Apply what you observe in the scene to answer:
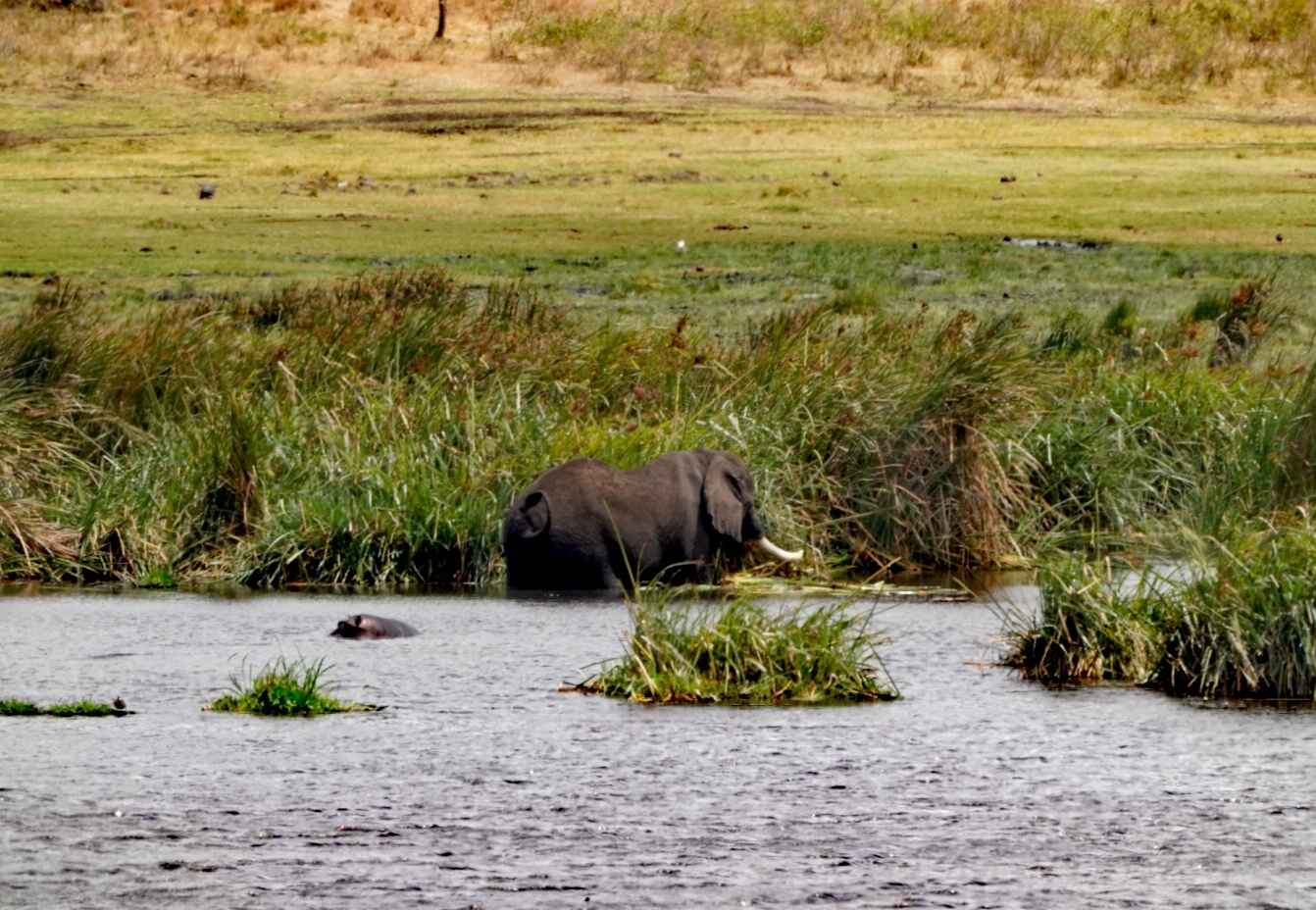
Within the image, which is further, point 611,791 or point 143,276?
point 143,276

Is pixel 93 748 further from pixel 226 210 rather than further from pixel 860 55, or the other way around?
pixel 860 55

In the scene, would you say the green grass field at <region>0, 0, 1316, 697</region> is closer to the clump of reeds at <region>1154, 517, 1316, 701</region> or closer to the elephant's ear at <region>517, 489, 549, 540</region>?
the clump of reeds at <region>1154, 517, 1316, 701</region>

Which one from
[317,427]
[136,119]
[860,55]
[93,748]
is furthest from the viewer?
[860,55]

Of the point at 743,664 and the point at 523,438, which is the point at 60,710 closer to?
the point at 743,664

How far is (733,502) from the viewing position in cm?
1471

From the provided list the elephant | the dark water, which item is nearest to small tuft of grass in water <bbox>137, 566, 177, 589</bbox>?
the elephant

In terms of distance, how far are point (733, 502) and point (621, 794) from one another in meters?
5.32

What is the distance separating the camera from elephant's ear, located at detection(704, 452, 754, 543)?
1465 centimetres

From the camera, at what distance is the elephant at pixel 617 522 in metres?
14.5

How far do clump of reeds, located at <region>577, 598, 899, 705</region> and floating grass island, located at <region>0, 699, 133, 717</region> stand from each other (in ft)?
6.88

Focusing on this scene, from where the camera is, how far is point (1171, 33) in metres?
64.2

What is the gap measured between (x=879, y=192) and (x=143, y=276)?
15.3 meters

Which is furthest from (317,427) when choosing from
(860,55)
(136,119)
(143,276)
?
(860,55)

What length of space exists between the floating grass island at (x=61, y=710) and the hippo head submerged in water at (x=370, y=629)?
76.2 inches
